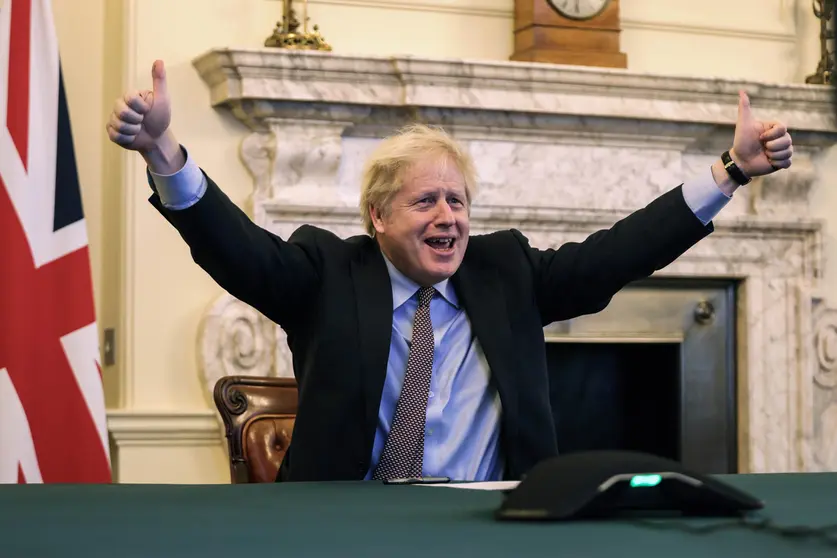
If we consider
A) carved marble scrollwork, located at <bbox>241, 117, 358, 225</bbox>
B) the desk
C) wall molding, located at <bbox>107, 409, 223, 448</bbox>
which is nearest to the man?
the desk

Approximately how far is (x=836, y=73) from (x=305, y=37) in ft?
5.98

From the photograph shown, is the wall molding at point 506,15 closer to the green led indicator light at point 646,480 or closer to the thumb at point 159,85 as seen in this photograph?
the thumb at point 159,85

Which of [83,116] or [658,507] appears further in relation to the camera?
[83,116]

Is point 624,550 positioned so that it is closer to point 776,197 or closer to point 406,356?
point 406,356

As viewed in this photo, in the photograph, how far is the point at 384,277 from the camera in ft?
7.83

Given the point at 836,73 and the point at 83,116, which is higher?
the point at 836,73

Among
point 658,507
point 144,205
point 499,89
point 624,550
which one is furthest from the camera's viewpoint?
point 499,89

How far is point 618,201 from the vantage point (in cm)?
410

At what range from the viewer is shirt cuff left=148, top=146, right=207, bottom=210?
2039 millimetres

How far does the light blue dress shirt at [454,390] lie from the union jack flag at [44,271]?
1.31 m

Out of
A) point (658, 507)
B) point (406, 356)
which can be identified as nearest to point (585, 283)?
point (406, 356)

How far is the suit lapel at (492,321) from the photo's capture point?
2.28 m

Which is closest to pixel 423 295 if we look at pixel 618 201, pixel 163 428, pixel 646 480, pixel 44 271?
pixel 646 480

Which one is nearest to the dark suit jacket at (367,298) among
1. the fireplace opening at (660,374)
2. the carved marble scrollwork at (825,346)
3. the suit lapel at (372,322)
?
the suit lapel at (372,322)
